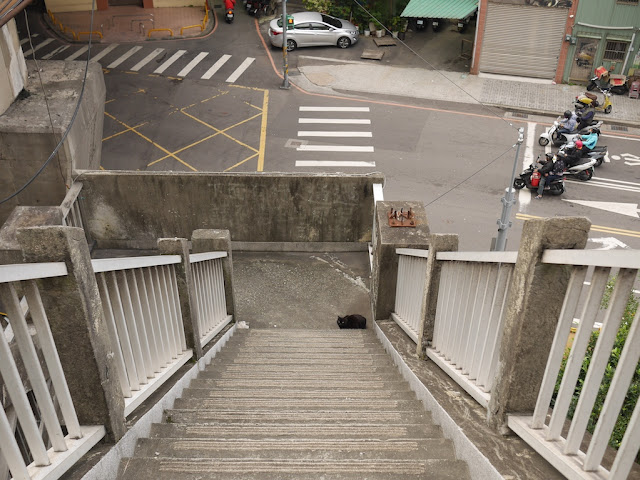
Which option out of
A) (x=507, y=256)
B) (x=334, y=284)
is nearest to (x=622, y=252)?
(x=507, y=256)

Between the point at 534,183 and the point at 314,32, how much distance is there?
12168mm

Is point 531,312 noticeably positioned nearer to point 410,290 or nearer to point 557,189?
point 410,290

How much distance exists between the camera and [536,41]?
73.4ft

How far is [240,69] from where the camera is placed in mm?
23594

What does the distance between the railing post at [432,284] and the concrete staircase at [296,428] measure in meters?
0.57

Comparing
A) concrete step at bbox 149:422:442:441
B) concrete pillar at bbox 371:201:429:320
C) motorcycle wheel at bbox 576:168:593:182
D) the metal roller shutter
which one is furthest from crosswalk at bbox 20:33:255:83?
concrete step at bbox 149:422:442:441

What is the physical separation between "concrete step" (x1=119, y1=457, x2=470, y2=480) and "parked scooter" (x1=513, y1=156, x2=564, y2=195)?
542 inches

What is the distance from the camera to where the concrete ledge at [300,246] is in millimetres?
12875

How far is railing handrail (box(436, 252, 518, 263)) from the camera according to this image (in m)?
4.09

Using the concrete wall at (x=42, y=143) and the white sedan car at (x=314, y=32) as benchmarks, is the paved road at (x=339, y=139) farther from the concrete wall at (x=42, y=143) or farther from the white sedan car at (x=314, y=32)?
the concrete wall at (x=42, y=143)

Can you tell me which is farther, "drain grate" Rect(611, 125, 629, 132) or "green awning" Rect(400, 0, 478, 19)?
A: "green awning" Rect(400, 0, 478, 19)

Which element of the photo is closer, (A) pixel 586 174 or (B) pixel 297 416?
(B) pixel 297 416

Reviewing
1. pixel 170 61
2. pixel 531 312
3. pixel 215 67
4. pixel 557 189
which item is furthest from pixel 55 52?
pixel 531 312

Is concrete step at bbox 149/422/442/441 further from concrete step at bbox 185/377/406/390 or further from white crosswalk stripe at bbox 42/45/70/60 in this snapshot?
white crosswalk stripe at bbox 42/45/70/60
